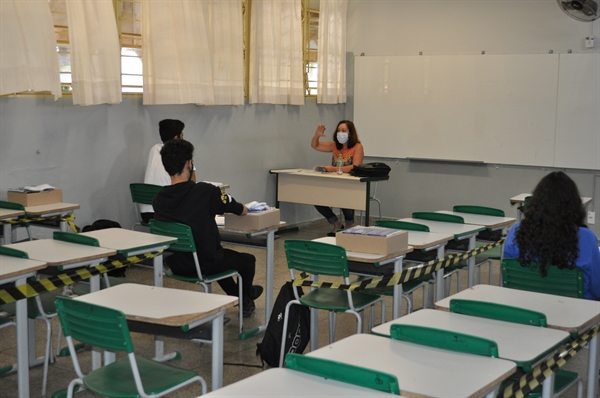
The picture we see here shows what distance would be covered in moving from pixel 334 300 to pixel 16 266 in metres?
1.64

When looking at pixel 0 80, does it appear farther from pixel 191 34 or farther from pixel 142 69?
pixel 191 34

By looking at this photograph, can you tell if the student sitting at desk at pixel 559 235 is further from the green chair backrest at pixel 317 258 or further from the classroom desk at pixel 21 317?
the classroom desk at pixel 21 317

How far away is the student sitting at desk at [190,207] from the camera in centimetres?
444

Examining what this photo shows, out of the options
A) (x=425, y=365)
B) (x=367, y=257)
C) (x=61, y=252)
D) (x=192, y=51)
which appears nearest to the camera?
(x=425, y=365)

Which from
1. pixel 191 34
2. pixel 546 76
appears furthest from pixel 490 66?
pixel 191 34

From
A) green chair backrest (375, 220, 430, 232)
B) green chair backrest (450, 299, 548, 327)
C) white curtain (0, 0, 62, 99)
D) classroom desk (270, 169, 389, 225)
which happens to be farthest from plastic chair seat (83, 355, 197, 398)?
classroom desk (270, 169, 389, 225)

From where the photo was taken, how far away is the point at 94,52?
20.2 feet

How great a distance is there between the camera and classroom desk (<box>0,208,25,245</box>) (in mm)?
5086

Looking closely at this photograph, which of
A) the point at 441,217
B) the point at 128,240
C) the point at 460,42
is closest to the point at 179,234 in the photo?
the point at 128,240

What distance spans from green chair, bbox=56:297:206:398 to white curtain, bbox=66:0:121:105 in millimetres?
3704

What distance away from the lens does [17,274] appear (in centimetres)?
328

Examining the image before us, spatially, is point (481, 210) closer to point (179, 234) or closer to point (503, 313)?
point (179, 234)

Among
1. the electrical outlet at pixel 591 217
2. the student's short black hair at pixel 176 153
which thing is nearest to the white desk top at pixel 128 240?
the student's short black hair at pixel 176 153

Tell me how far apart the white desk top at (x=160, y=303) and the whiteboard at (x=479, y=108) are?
632 centimetres
